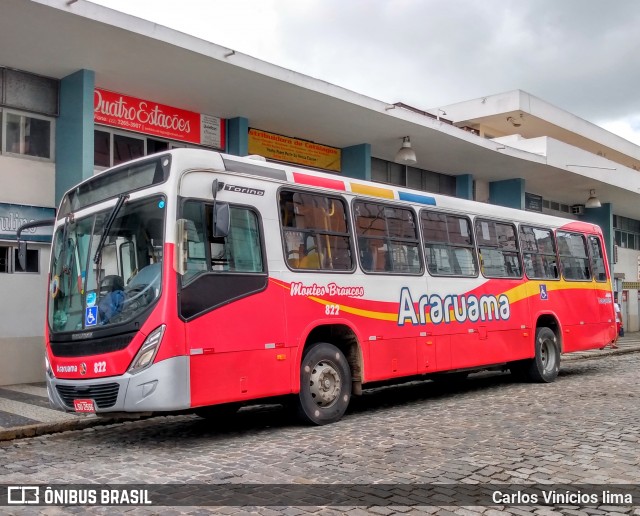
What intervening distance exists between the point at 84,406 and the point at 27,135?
7.80 meters

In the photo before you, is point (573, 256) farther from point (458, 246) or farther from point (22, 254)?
point (22, 254)

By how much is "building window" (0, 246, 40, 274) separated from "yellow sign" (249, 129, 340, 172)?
595cm

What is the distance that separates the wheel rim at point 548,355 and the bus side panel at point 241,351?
6728 millimetres

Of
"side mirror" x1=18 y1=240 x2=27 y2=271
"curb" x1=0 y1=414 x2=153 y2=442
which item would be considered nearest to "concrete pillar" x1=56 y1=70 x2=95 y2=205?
"side mirror" x1=18 y1=240 x2=27 y2=271

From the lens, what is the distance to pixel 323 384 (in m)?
8.48

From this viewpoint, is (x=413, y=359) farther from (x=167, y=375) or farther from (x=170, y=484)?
(x=170, y=484)

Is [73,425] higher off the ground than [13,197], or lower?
lower

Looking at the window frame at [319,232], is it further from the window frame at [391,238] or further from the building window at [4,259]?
the building window at [4,259]

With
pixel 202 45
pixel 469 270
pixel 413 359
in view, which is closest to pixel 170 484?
pixel 413 359

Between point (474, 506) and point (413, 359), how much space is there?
475 cm

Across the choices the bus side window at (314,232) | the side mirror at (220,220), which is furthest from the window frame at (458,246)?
the side mirror at (220,220)

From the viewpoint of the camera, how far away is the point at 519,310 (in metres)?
12.1

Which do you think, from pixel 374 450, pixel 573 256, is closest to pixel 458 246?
pixel 573 256

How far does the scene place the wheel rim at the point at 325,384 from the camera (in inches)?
330
